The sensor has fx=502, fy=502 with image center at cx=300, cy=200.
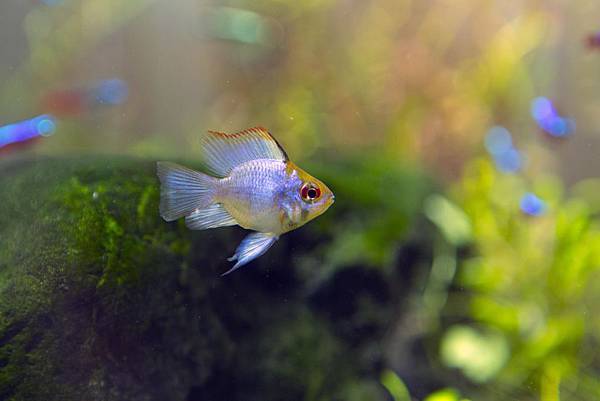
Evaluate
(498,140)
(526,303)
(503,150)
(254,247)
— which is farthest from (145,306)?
(498,140)

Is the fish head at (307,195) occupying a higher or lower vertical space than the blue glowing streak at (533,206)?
higher

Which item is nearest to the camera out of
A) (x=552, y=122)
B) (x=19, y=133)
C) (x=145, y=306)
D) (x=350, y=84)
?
(x=145, y=306)

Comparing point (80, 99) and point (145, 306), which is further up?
point (145, 306)

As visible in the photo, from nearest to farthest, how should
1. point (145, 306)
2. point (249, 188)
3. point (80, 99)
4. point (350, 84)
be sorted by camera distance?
1. point (249, 188)
2. point (145, 306)
3. point (80, 99)
4. point (350, 84)

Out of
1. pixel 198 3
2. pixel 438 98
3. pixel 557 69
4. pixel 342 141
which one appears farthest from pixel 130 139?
pixel 557 69

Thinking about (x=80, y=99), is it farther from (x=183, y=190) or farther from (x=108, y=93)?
(x=183, y=190)

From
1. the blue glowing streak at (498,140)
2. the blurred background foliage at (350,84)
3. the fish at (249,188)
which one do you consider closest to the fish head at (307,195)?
the fish at (249,188)

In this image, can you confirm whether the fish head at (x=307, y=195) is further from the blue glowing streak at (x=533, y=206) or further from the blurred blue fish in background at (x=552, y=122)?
the blurred blue fish in background at (x=552, y=122)
